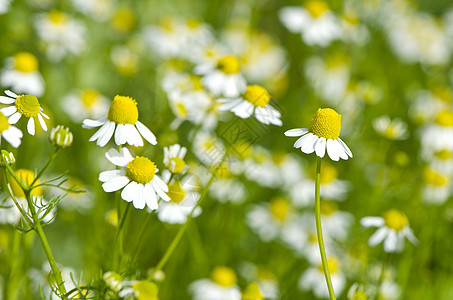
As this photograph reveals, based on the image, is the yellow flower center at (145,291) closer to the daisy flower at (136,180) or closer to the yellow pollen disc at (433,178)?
the daisy flower at (136,180)

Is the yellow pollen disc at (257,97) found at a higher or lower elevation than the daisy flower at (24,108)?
lower

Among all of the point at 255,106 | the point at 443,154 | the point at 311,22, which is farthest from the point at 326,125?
the point at 311,22

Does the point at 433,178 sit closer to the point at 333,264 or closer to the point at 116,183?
the point at 333,264

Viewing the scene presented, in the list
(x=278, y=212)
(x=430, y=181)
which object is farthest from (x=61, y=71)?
(x=430, y=181)

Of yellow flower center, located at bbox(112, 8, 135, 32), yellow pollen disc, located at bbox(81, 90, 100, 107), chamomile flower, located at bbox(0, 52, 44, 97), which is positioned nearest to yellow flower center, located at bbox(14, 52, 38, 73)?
chamomile flower, located at bbox(0, 52, 44, 97)

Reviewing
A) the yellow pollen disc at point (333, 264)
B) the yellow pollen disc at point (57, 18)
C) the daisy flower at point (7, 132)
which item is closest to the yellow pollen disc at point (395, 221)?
the yellow pollen disc at point (333, 264)

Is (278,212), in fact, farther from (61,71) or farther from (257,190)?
(61,71)
